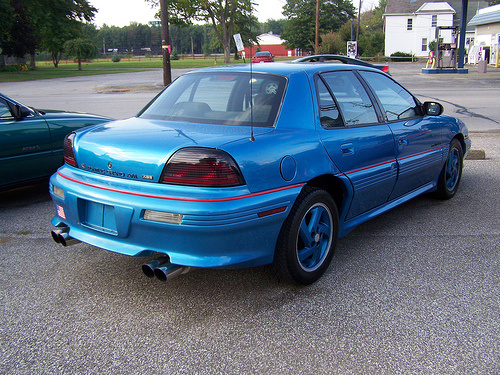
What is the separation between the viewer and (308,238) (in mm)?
3365

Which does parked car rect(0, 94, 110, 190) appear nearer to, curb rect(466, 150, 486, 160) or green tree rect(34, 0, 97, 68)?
curb rect(466, 150, 486, 160)

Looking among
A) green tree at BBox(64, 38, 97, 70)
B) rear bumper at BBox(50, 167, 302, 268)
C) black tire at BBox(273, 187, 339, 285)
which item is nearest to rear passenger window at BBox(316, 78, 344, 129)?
black tire at BBox(273, 187, 339, 285)

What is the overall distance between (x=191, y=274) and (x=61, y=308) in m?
0.95

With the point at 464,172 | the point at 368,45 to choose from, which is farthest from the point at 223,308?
the point at 368,45

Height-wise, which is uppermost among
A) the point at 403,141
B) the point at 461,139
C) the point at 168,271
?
the point at 403,141

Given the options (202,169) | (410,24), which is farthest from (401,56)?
(202,169)

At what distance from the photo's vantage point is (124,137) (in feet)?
10.5

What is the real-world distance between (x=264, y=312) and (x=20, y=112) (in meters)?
3.84

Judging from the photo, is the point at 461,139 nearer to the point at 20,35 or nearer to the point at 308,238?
the point at 308,238

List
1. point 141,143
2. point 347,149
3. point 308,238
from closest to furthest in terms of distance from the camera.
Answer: point 141,143 → point 308,238 → point 347,149

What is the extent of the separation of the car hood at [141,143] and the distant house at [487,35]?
43.8m

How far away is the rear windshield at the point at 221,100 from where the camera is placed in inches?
135

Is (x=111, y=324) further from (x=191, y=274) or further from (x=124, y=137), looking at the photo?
(x=124, y=137)

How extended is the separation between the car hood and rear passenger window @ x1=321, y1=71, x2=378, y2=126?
90 centimetres
